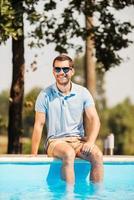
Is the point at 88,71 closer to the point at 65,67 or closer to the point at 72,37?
the point at 72,37

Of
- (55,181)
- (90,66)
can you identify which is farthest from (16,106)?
(55,181)

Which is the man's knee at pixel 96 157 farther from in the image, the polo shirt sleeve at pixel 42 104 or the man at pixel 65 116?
the polo shirt sleeve at pixel 42 104

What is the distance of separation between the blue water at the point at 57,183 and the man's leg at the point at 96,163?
0.30ft

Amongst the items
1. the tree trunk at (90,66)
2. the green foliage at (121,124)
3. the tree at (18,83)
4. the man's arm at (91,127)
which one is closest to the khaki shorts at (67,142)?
the man's arm at (91,127)

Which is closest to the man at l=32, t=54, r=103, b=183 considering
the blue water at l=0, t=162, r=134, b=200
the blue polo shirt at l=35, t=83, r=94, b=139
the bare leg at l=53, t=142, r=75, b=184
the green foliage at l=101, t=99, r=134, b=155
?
the blue polo shirt at l=35, t=83, r=94, b=139

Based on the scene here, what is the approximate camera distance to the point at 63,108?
805 centimetres

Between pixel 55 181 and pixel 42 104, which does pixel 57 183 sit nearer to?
pixel 55 181

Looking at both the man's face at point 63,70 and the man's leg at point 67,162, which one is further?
the man's face at point 63,70

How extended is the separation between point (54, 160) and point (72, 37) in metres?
7.51

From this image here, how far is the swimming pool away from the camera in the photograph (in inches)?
278

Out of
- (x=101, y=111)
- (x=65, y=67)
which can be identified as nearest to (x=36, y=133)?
(x=65, y=67)

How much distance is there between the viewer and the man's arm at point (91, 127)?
25.9ft

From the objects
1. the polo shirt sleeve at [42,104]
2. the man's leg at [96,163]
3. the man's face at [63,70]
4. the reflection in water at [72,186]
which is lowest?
the reflection in water at [72,186]

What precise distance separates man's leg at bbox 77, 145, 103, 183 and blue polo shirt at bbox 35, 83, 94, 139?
392mm
